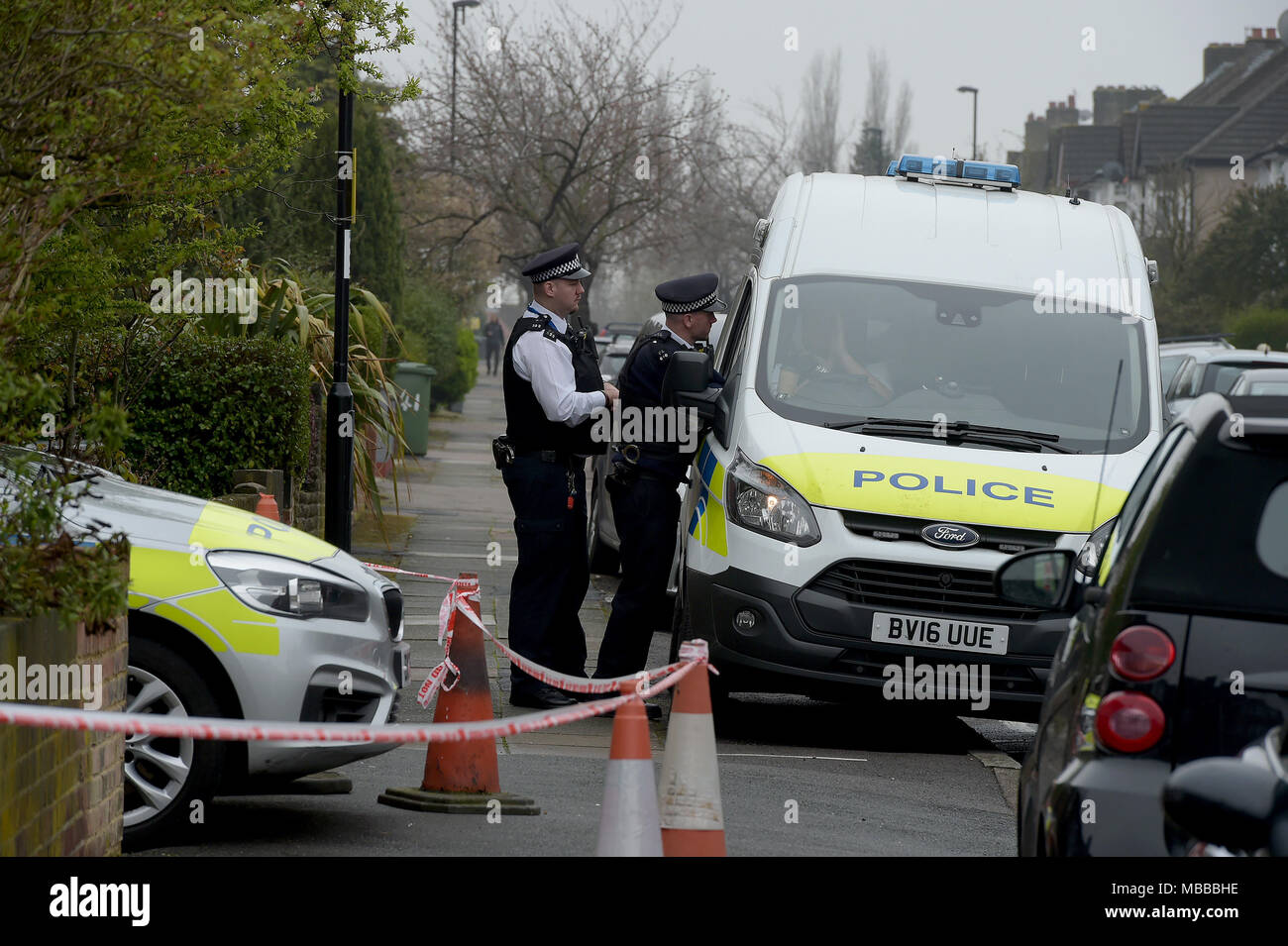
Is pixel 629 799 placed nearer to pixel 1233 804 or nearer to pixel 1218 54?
pixel 1233 804

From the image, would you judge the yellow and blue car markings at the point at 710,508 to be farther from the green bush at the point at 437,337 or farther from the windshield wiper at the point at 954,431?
the green bush at the point at 437,337

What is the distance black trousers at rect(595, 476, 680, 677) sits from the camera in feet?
28.5

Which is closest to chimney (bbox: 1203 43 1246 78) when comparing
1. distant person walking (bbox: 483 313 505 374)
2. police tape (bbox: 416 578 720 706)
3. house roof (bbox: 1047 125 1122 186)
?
house roof (bbox: 1047 125 1122 186)

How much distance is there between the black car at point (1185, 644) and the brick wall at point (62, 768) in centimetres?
231

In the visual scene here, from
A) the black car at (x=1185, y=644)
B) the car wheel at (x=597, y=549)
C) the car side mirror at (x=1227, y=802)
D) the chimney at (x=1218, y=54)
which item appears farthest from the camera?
the chimney at (x=1218, y=54)

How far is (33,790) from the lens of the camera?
4.25 m

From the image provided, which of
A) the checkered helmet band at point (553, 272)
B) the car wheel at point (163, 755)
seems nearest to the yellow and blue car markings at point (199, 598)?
the car wheel at point (163, 755)

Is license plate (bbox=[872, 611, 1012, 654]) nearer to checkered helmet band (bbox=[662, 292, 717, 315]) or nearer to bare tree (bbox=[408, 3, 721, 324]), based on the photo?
checkered helmet band (bbox=[662, 292, 717, 315])

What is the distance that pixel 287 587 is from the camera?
5.98 meters

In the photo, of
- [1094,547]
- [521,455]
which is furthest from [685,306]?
[1094,547]

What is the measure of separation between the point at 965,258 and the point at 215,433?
503 cm

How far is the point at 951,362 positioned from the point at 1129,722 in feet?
16.2

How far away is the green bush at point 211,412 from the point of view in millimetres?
11148
